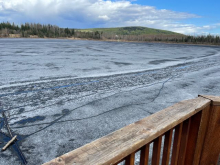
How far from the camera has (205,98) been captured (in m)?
1.83

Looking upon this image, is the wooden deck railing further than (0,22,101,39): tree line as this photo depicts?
No

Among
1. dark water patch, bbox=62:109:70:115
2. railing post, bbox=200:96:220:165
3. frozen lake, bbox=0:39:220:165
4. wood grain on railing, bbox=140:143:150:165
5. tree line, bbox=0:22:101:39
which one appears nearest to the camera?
wood grain on railing, bbox=140:143:150:165

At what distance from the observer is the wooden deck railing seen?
3.17ft

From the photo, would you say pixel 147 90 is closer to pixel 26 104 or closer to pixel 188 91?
pixel 188 91

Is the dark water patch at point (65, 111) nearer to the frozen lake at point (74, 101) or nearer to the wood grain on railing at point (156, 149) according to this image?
the frozen lake at point (74, 101)

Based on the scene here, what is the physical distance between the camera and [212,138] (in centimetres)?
197

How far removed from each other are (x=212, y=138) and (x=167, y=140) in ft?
2.56

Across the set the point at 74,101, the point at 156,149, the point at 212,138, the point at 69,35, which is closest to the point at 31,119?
the point at 74,101

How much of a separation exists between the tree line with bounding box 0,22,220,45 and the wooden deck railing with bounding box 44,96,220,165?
33.0 m

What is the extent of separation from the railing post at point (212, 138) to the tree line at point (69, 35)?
3285 cm

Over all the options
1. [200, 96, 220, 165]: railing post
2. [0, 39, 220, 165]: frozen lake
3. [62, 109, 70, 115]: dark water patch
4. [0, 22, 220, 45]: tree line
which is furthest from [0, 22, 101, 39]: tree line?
[200, 96, 220, 165]: railing post

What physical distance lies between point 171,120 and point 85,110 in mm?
2819

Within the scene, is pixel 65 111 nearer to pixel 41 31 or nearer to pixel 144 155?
pixel 144 155

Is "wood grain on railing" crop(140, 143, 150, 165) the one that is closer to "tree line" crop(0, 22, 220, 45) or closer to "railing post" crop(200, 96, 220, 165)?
"railing post" crop(200, 96, 220, 165)
